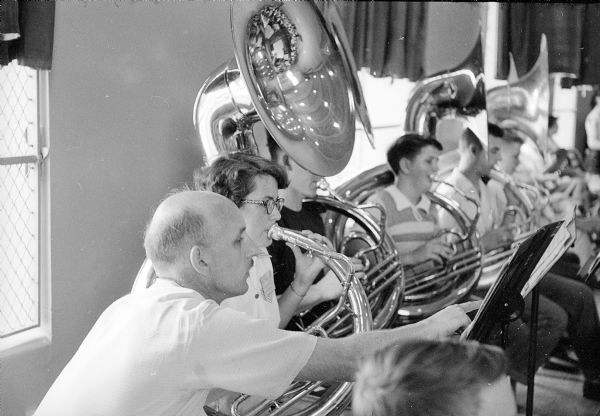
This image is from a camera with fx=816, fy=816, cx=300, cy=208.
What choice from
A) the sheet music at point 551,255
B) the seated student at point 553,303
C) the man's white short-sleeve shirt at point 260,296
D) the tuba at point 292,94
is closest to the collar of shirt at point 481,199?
the seated student at point 553,303

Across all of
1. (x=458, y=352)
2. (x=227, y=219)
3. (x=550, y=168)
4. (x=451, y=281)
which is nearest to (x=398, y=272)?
(x=451, y=281)

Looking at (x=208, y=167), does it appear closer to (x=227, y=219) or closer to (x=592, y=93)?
(x=227, y=219)

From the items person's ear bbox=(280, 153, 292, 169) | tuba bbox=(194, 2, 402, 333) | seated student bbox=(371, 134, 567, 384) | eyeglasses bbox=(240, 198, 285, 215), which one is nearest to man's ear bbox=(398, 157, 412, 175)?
seated student bbox=(371, 134, 567, 384)

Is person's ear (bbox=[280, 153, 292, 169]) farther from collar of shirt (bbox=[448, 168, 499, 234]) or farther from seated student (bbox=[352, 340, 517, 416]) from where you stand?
collar of shirt (bbox=[448, 168, 499, 234])

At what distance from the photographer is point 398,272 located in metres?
1.85

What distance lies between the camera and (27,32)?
129 cm

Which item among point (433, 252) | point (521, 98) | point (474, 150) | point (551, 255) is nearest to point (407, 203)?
point (433, 252)

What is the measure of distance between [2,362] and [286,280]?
59cm

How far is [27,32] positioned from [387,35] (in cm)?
186

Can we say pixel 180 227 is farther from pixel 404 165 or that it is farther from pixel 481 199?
pixel 481 199

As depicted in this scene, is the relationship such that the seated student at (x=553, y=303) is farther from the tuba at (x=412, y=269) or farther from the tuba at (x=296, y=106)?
the tuba at (x=296, y=106)

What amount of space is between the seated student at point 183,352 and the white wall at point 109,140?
30 cm

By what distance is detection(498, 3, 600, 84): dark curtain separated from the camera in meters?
3.52

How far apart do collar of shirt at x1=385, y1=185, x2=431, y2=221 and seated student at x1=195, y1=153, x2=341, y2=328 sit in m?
0.71
